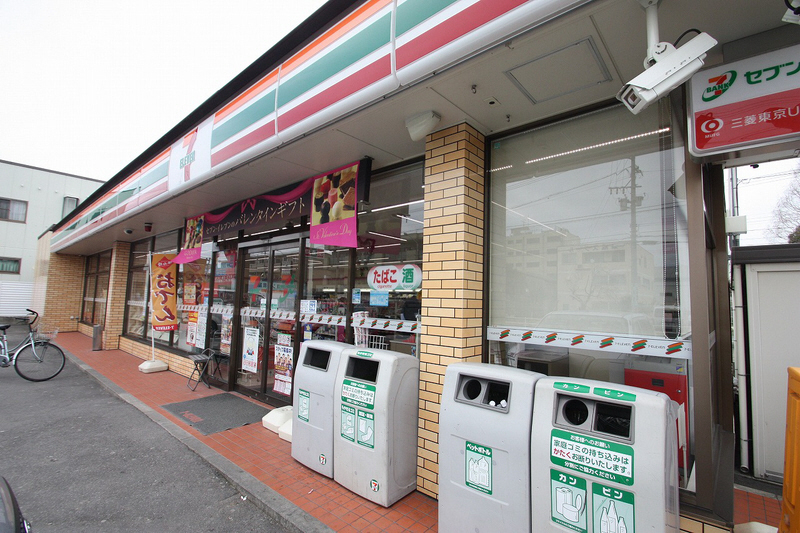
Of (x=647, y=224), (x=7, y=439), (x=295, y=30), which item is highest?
(x=295, y=30)

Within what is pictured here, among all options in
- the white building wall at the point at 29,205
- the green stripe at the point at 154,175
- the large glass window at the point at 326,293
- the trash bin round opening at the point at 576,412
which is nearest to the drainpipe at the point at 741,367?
the trash bin round opening at the point at 576,412

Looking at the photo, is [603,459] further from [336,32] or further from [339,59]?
[336,32]

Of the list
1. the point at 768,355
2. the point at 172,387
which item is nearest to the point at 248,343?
the point at 172,387

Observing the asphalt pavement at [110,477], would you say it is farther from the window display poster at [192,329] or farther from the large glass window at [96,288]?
the large glass window at [96,288]

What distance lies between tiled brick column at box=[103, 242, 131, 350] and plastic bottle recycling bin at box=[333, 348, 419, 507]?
10.9m

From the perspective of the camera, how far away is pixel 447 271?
3.38m

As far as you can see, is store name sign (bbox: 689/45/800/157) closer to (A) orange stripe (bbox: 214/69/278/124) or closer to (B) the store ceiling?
(B) the store ceiling

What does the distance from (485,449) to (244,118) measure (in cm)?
412

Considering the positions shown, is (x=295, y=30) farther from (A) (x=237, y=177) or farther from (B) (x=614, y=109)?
(B) (x=614, y=109)

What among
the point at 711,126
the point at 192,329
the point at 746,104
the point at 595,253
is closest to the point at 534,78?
the point at 711,126

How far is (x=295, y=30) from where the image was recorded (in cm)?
390

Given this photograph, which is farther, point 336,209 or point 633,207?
point 336,209

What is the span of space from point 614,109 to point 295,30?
3.20 meters

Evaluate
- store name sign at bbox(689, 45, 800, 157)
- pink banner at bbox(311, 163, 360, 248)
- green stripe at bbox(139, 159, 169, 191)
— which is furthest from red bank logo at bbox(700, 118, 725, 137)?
green stripe at bbox(139, 159, 169, 191)
